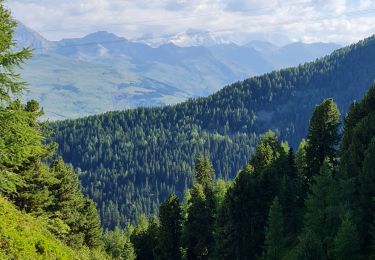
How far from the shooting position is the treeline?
41.5 m

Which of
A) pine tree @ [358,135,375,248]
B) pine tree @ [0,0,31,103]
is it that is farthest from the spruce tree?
pine tree @ [0,0,31,103]

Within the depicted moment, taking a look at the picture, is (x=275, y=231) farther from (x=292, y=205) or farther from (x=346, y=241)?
(x=346, y=241)

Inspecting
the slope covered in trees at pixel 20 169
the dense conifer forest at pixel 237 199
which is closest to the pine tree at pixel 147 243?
the dense conifer forest at pixel 237 199

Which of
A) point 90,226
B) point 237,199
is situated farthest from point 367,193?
point 90,226

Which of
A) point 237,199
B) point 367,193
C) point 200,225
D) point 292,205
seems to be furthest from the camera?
point 200,225

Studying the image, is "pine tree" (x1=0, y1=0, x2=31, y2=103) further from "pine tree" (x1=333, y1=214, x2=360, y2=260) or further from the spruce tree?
the spruce tree

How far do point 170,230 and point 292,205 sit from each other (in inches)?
934

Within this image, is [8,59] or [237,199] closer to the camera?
[8,59]

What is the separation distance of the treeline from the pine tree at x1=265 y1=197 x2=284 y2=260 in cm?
11

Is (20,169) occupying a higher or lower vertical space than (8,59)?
higher

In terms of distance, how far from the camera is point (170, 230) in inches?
2921

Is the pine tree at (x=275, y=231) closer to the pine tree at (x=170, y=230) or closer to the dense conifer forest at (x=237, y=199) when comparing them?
the dense conifer forest at (x=237, y=199)

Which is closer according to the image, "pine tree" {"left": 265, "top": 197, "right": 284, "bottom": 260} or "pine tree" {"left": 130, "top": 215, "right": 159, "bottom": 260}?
"pine tree" {"left": 265, "top": 197, "right": 284, "bottom": 260}

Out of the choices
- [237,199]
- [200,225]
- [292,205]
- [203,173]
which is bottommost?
[292,205]
